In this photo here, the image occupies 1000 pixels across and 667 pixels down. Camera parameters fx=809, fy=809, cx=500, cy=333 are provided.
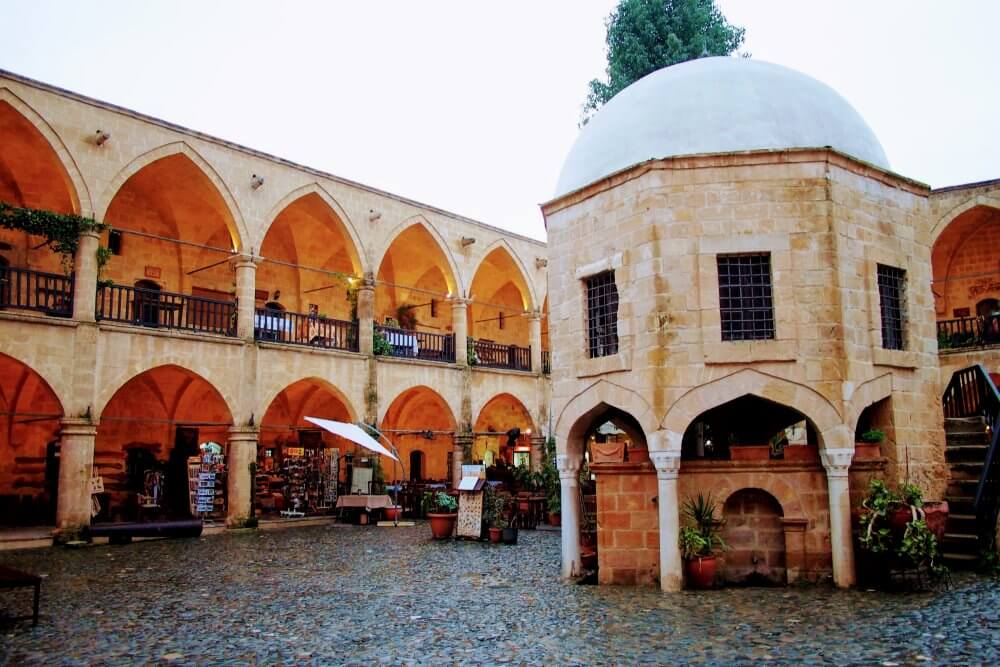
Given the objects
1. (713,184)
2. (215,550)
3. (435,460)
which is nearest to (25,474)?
(215,550)

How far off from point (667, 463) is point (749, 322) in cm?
187

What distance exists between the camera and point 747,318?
920cm

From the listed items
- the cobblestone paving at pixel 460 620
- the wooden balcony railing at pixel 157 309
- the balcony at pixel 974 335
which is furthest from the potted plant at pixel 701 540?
the balcony at pixel 974 335

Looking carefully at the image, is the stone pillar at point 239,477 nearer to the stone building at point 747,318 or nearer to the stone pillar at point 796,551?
the stone building at point 747,318

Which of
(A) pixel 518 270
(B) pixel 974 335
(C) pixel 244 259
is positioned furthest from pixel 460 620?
(A) pixel 518 270

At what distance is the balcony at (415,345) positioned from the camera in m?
20.8

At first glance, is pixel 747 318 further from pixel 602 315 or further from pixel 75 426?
pixel 75 426

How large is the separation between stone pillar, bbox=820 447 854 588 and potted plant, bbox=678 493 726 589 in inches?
46.4

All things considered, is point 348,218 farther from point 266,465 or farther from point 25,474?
point 25,474

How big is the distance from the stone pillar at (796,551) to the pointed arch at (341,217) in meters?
13.5

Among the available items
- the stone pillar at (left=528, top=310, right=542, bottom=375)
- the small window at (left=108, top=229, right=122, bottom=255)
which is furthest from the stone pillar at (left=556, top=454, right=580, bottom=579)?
the stone pillar at (left=528, top=310, right=542, bottom=375)

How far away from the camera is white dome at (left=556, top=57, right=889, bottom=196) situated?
31.5 feet

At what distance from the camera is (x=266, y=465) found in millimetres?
21219

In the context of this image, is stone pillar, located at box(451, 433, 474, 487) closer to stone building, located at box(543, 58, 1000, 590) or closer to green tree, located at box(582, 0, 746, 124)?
green tree, located at box(582, 0, 746, 124)
